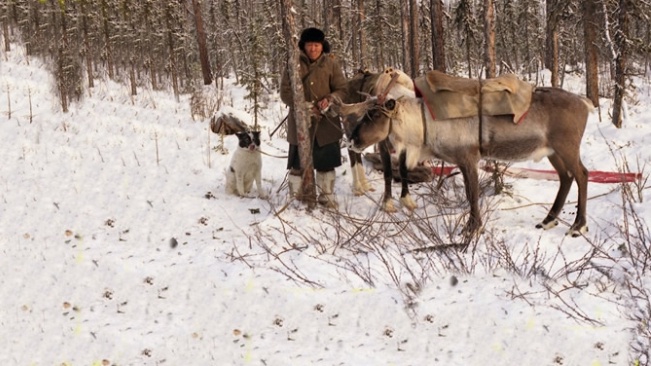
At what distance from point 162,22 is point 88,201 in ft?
105

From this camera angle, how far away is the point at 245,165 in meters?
6.64

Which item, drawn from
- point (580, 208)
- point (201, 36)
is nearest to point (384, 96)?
point (580, 208)

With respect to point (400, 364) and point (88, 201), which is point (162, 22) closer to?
point (88, 201)

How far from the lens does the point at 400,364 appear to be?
3.21m

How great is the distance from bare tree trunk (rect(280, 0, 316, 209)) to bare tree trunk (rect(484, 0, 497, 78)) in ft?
10.6

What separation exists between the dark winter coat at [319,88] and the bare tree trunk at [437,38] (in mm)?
4782

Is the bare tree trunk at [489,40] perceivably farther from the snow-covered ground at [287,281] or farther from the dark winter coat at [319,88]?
the dark winter coat at [319,88]

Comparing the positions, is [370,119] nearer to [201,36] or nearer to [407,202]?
[407,202]

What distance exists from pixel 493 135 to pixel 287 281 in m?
2.58

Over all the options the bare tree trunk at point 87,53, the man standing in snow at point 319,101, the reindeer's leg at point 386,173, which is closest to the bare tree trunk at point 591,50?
the reindeer's leg at point 386,173

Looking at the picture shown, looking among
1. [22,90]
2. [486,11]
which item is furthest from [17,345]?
[22,90]

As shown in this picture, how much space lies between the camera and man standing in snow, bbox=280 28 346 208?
6.33m

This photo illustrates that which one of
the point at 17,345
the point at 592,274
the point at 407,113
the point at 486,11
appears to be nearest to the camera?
the point at 17,345

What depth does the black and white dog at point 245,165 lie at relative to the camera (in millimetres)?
6605
